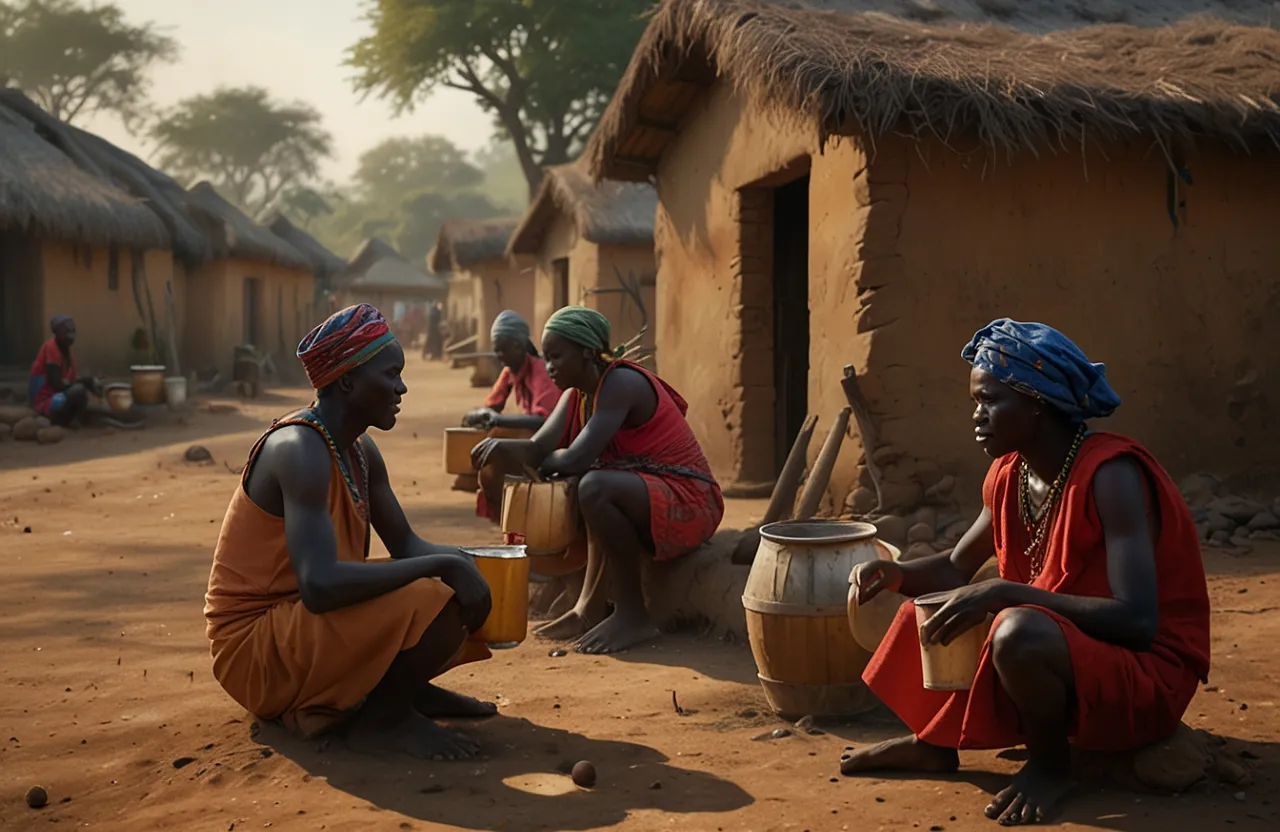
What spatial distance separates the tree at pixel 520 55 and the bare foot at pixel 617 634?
2223cm

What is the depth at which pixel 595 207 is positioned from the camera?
15.6 meters

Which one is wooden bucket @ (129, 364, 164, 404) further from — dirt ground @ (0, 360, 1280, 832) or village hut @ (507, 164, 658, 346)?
dirt ground @ (0, 360, 1280, 832)

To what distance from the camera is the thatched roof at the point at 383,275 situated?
3750 cm

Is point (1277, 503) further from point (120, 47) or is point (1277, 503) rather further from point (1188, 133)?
point (120, 47)

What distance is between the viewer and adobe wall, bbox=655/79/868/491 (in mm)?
6586

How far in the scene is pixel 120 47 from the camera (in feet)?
121

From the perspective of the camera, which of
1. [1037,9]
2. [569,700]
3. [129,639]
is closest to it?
[569,700]

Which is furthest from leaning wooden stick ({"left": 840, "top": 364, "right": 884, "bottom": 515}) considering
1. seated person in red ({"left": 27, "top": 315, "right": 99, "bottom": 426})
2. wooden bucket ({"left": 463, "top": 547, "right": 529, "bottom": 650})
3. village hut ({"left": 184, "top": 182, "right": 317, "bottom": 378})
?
village hut ({"left": 184, "top": 182, "right": 317, "bottom": 378})

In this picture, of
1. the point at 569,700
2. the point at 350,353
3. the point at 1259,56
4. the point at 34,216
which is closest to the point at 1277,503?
the point at 1259,56

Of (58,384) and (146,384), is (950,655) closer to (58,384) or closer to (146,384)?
(58,384)

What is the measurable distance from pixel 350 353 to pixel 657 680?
1.68 meters

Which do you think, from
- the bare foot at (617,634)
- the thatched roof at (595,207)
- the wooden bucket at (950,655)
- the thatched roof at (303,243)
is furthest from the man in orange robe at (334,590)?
the thatched roof at (303,243)

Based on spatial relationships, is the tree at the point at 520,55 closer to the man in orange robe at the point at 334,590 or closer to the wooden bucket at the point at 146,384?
the wooden bucket at the point at 146,384

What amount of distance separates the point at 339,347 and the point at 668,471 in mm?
1921
